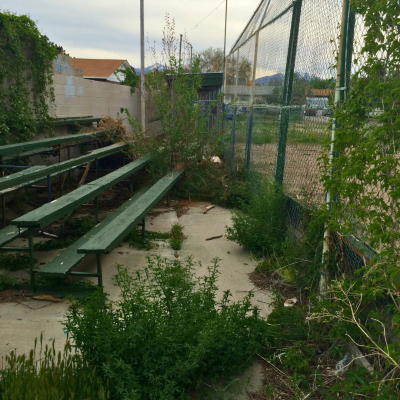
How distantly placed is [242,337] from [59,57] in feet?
30.2

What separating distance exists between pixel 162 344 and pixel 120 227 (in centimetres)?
210

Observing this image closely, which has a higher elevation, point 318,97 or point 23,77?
point 23,77

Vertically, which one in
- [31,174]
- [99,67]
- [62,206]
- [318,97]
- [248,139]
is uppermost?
[99,67]

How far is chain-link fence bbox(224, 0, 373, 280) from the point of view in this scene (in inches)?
134

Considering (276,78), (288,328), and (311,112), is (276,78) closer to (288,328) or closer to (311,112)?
(311,112)

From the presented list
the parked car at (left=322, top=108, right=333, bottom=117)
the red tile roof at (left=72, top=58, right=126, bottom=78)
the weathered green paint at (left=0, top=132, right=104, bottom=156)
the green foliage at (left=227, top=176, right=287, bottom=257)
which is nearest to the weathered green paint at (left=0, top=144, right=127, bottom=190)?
the weathered green paint at (left=0, top=132, right=104, bottom=156)

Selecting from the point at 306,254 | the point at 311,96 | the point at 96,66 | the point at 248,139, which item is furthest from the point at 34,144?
the point at 96,66

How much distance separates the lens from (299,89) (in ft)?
15.9

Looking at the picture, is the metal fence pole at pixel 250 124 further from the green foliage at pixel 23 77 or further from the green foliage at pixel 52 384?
the green foliage at pixel 52 384

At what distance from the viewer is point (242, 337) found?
9.71 feet

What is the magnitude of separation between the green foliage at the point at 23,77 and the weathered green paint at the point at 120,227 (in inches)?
112

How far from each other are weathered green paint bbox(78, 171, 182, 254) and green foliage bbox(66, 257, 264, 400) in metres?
1.01

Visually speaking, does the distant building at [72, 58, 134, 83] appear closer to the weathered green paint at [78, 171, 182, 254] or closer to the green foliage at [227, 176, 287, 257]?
the weathered green paint at [78, 171, 182, 254]

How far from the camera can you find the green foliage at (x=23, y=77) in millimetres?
7492
